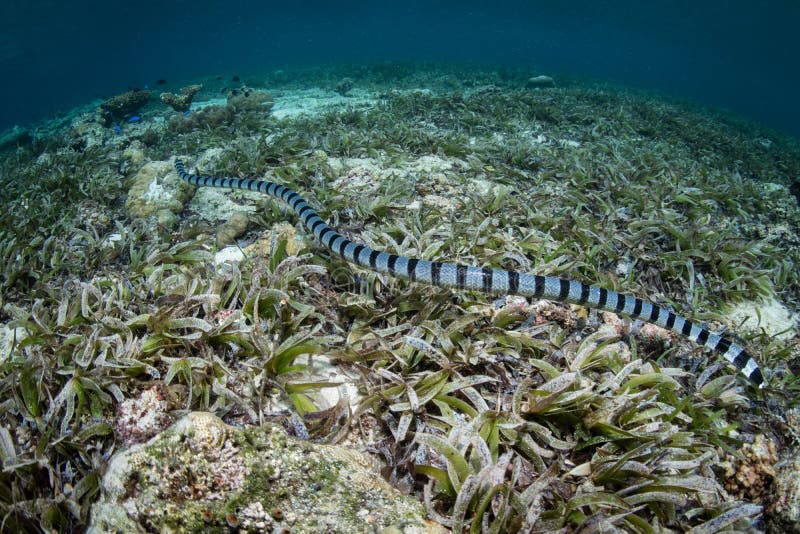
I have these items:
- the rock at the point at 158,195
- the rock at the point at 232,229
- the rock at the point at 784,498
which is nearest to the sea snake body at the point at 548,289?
the rock at the point at 784,498

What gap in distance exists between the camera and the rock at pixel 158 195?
4.29 m

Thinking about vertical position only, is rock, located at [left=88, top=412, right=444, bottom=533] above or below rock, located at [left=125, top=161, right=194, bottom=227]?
below

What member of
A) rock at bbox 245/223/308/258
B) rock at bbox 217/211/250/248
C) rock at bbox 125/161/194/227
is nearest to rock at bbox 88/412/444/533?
rock at bbox 245/223/308/258

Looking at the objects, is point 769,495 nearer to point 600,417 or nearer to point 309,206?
point 600,417

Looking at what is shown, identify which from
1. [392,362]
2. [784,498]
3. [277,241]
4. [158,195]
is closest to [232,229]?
[277,241]

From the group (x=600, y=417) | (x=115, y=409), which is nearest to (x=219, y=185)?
(x=115, y=409)

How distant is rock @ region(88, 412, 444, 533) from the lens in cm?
125

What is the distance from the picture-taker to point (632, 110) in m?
10.7

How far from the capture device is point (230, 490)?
50.3 inches

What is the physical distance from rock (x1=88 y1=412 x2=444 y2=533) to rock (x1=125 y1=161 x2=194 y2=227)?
335 centimetres

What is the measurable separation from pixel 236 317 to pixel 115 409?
727mm

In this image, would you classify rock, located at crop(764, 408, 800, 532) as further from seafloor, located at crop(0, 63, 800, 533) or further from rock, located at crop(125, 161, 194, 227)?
rock, located at crop(125, 161, 194, 227)

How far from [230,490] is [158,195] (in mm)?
4400

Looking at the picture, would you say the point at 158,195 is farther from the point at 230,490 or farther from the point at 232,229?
the point at 230,490
